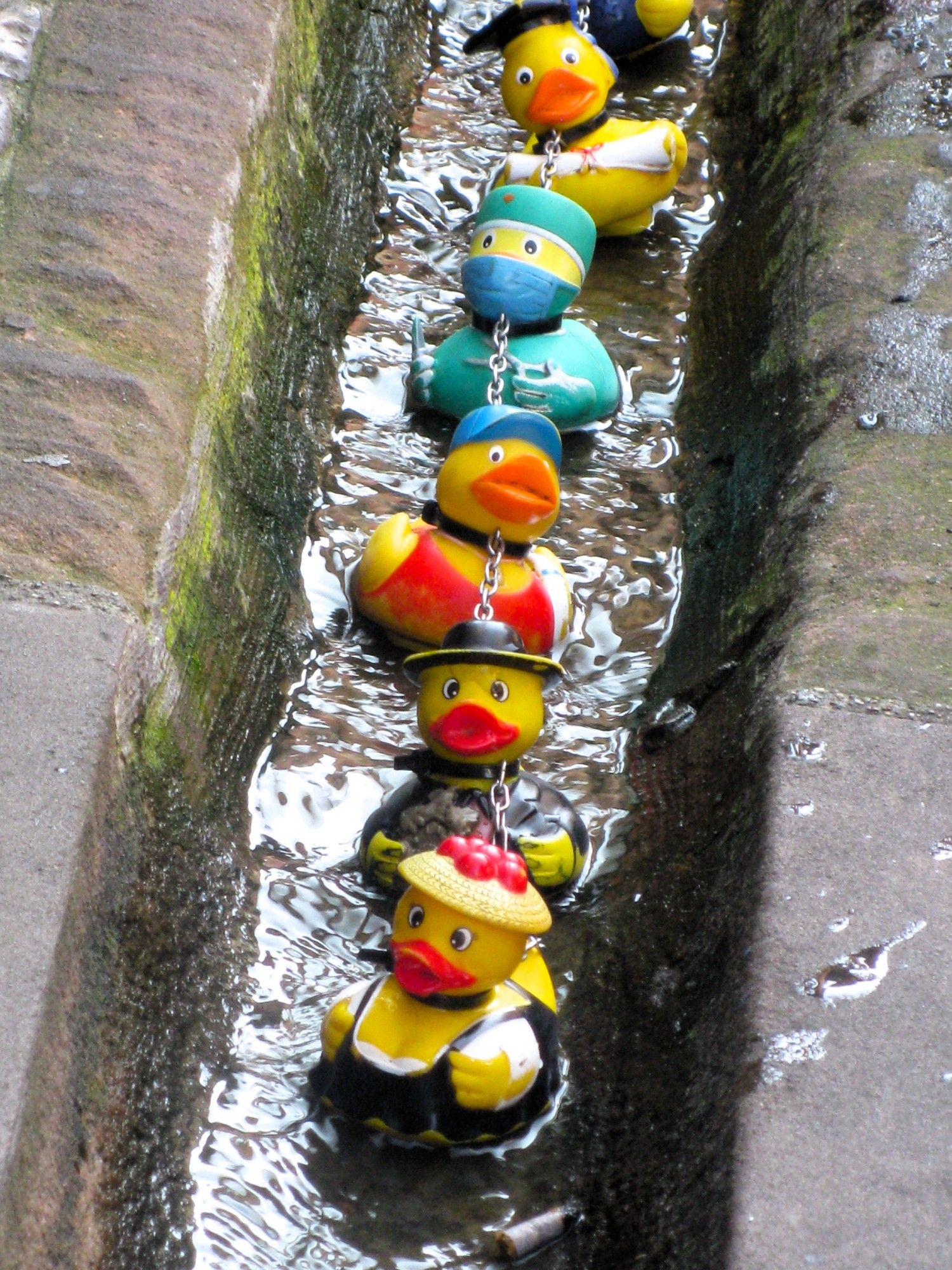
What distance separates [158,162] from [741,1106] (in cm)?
214

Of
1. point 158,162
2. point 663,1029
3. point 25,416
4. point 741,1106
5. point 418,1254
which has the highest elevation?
point 158,162

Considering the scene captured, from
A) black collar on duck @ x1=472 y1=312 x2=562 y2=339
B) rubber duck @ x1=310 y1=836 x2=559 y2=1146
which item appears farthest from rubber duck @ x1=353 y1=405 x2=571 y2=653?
rubber duck @ x1=310 y1=836 x2=559 y2=1146

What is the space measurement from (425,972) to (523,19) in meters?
2.90

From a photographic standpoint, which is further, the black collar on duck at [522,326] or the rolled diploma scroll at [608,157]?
the rolled diploma scroll at [608,157]

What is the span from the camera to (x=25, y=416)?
2566 millimetres

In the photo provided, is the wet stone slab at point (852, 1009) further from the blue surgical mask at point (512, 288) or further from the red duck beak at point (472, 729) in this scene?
the blue surgical mask at point (512, 288)

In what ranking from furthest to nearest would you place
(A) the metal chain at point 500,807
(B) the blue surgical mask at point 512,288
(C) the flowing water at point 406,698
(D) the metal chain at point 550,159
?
(D) the metal chain at point 550,159 → (B) the blue surgical mask at point 512,288 → (A) the metal chain at point 500,807 → (C) the flowing water at point 406,698

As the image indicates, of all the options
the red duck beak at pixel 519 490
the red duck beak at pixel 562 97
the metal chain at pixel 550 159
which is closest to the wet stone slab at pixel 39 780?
the red duck beak at pixel 519 490

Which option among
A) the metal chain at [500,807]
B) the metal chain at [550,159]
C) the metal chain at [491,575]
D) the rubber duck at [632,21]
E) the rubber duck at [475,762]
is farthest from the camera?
the rubber duck at [632,21]

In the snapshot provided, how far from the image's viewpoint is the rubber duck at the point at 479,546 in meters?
2.88

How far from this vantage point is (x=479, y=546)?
2.98 meters

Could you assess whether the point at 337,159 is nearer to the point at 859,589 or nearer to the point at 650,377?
the point at 650,377

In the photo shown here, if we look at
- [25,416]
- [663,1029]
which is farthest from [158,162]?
[663,1029]

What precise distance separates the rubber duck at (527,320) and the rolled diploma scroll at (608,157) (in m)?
0.52
